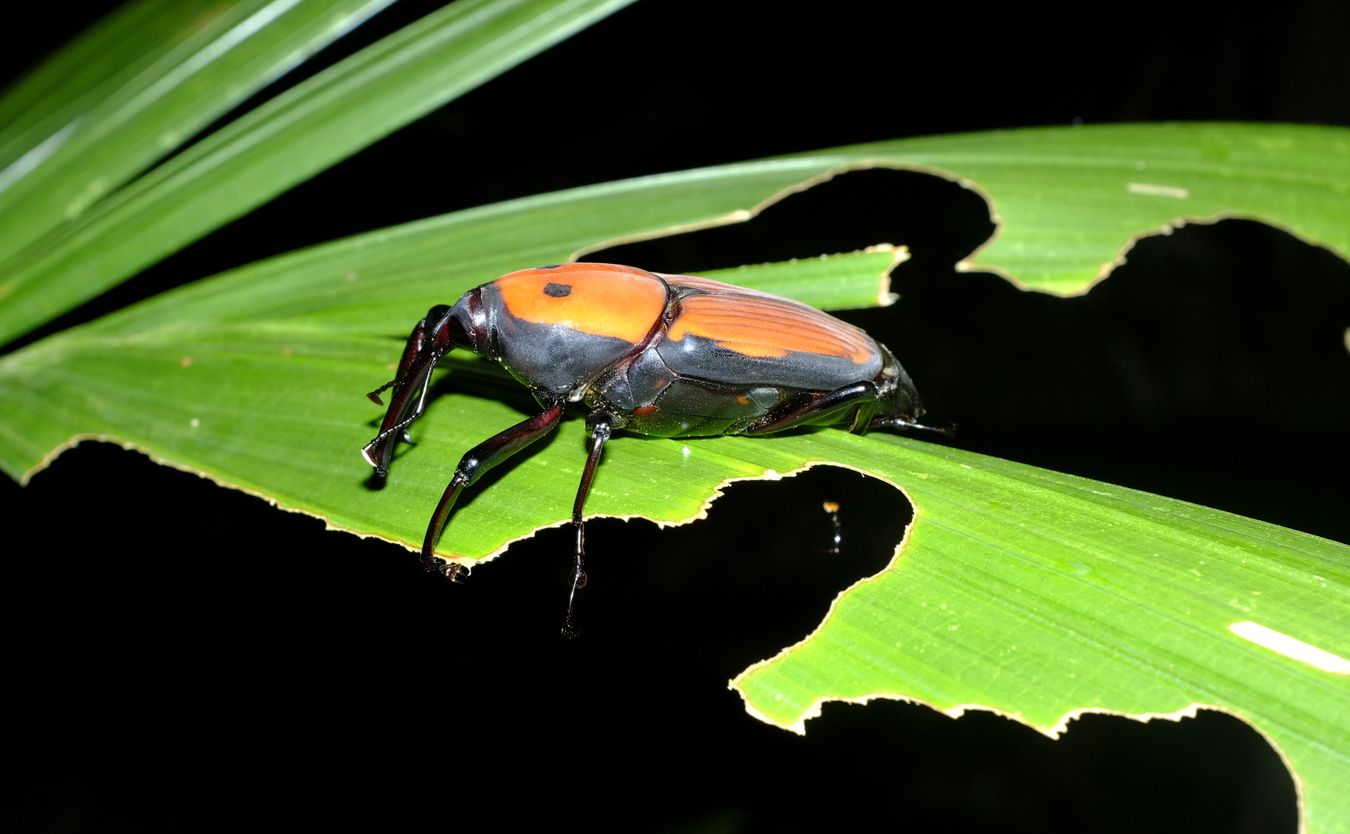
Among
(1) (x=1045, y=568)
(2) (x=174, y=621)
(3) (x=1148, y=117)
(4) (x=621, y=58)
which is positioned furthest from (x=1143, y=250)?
(2) (x=174, y=621)

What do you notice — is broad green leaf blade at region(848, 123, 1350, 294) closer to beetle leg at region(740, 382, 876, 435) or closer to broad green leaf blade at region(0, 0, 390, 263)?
beetle leg at region(740, 382, 876, 435)

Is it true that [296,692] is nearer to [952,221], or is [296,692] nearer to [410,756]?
[410,756]

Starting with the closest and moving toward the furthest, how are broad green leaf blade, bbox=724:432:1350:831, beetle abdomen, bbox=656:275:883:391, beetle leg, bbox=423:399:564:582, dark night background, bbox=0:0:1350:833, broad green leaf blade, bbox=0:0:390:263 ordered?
broad green leaf blade, bbox=724:432:1350:831, beetle leg, bbox=423:399:564:582, beetle abdomen, bbox=656:275:883:391, broad green leaf blade, bbox=0:0:390:263, dark night background, bbox=0:0:1350:833

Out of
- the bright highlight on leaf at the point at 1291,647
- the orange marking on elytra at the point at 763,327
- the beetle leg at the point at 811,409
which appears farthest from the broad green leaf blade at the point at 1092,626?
the orange marking on elytra at the point at 763,327

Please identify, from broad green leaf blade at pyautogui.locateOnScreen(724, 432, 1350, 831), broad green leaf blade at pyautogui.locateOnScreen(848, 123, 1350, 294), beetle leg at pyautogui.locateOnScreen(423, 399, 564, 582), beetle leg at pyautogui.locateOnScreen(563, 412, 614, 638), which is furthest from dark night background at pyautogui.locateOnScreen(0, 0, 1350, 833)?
broad green leaf blade at pyautogui.locateOnScreen(848, 123, 1350, 294)

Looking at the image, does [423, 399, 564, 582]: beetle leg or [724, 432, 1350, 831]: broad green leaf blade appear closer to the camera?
[724, 432, 1350, 831]: broad green leaf blade

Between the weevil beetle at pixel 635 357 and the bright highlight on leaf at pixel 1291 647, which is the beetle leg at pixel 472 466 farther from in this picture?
the bright highlight on leaf at pixel 1291 647
